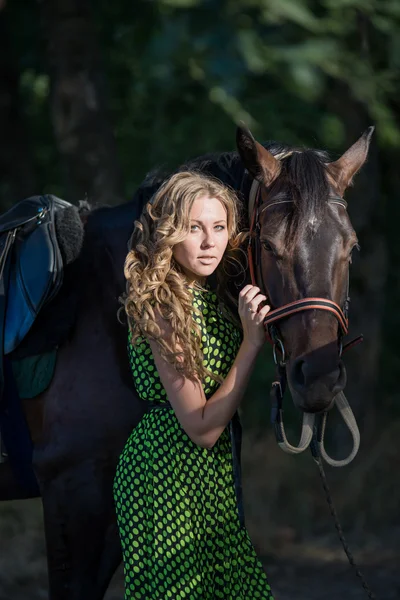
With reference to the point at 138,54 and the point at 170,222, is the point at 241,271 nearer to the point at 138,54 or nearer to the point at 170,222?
the point at 170,222

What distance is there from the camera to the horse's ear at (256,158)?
9.27 ft

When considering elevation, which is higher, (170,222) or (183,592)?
(170,222)

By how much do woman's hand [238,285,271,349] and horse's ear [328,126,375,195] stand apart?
1.44 ft

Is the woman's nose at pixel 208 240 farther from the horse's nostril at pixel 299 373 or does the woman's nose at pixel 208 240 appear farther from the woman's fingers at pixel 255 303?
the horse's nostril at pixel 299 373

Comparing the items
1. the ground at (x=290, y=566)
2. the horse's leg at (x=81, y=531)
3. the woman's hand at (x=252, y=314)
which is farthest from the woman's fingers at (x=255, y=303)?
the ground at (x=290, y=566)

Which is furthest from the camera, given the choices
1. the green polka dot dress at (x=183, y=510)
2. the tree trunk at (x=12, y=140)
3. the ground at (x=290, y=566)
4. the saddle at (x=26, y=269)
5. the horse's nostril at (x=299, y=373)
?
the tree trunk at (x=12, y=140)

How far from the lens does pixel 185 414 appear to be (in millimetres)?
2621

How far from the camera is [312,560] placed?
17.3ft

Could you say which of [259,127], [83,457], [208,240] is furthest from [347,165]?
[259,127]

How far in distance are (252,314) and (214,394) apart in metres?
0.24

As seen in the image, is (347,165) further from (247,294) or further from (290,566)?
(290,566)

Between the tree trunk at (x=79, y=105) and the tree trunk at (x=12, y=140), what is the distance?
872 mm

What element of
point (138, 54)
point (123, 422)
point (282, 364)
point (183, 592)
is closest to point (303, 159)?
point (282, 364)

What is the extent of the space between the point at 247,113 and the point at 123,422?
248 centimetres
